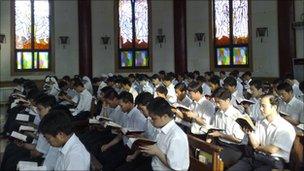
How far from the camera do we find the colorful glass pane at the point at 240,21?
57.3 ft

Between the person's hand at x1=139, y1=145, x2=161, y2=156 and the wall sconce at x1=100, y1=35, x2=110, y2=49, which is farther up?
the wall sconce at x1=100, y1=35, x2=110, y2=49

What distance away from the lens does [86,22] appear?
18.2 m

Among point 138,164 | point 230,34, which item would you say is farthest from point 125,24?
point 138,164

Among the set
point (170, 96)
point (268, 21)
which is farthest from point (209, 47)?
point (170, 96)

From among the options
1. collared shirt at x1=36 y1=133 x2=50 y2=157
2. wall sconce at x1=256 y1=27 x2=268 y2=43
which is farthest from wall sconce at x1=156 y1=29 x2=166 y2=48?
collared shirt at x1=36 y1=133 x2=50 y2=157

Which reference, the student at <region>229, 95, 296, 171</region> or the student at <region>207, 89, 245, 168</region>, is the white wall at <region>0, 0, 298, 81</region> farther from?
the student at <region>229, 95, 296, 171</region>

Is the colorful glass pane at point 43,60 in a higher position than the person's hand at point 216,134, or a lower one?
higher

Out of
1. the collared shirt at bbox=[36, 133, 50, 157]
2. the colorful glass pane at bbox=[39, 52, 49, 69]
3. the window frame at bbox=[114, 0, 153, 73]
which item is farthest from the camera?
the window frame at bbox=[114, 0, 153, 73]

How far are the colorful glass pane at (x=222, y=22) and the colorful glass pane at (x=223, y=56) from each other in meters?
0.31

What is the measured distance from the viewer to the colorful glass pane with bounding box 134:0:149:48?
1933 centimetres

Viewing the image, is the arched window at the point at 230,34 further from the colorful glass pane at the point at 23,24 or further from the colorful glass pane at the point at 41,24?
the colorful glass pane at the point at 23,24

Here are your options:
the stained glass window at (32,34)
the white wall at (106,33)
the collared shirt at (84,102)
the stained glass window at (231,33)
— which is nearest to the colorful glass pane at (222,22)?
the stained glass window at (231,33)

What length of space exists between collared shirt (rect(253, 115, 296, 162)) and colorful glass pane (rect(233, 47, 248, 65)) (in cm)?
1261

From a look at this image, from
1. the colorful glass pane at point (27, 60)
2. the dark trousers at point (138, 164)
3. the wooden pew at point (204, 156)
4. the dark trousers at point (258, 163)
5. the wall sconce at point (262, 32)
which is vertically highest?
the wall sconce at point (262, 32)
